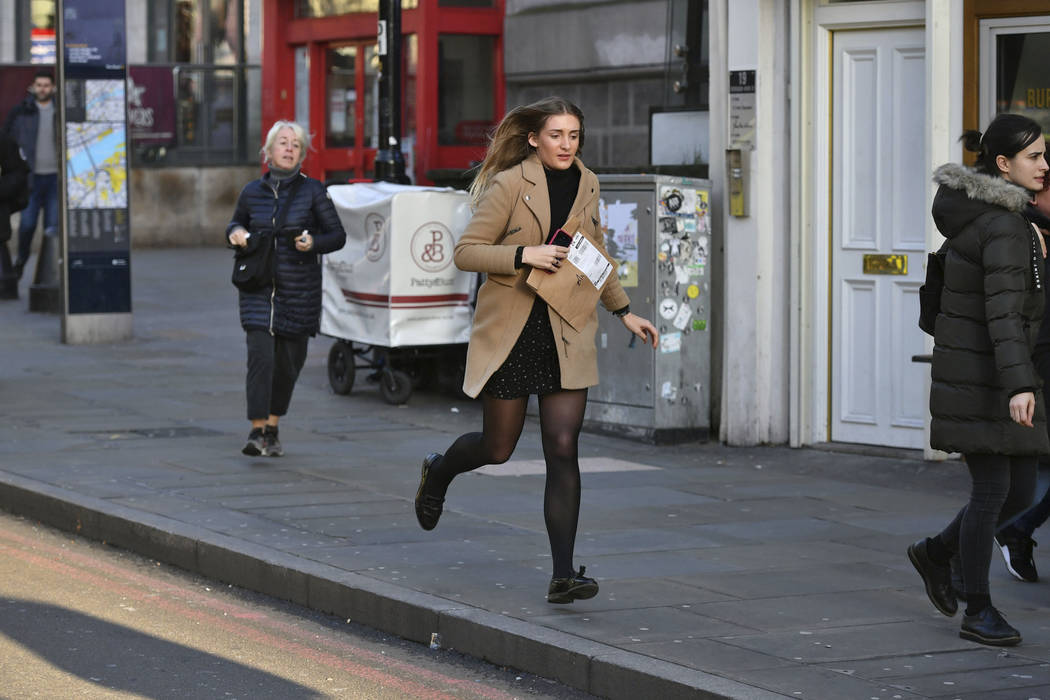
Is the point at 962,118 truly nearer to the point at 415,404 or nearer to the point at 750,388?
the point at 750,388

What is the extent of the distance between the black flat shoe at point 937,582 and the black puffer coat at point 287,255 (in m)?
4.44

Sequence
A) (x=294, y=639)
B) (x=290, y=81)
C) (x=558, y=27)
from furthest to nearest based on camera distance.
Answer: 1. (x=290, y=81)
2. (x=558, y=27)
3. (x=294, y=639)

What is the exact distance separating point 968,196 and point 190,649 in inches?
121

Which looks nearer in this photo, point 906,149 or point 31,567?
point 31,567

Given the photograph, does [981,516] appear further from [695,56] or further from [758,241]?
[695,56]

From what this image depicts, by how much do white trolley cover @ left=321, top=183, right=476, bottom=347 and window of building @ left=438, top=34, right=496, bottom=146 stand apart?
6.81m

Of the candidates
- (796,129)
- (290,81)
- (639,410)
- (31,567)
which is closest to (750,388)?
(639,410)

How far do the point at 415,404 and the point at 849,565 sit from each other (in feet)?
18.0

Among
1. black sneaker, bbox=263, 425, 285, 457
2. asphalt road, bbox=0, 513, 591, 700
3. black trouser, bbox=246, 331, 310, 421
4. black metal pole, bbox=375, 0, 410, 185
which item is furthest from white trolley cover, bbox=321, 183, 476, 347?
asphalt road, bbox=0, 513, 591, 700

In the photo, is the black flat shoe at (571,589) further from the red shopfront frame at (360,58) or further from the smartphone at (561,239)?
the red shopfront frame at (360,58)

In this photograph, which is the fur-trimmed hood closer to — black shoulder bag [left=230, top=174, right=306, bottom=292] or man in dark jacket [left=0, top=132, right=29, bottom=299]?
black shoulder bag [left=230, top=174, right=306, bottom=292]

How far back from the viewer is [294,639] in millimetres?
6453

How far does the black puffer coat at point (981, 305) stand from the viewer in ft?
19.1

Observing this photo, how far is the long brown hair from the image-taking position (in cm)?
638
